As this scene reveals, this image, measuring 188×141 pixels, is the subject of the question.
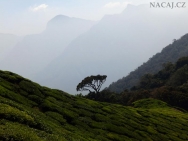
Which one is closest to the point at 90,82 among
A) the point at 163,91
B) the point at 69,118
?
the point at 163,91

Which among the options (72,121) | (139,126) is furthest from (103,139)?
(139,126)

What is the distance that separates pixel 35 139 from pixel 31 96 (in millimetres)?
17301

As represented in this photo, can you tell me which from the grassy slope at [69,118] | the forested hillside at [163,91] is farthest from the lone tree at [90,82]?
the grassy slope at [69,118]

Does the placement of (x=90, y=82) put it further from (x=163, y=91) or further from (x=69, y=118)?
(x=69, y=118)

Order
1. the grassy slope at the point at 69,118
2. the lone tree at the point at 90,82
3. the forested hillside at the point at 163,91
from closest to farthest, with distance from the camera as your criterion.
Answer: the grassy slope at the point at 69,118 → the lone tree at the point at 90,82 → the forested hillside at the point at 163,91

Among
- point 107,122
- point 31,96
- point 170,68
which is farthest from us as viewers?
point 170,68

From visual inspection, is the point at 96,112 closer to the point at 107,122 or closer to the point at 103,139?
the point at 107,122

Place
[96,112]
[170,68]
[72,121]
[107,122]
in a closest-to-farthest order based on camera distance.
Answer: [72,121] → [107,122] → [96,112] → [170,68]

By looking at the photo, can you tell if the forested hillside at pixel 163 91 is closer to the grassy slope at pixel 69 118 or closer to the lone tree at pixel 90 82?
the lone tree at pixel 90 82

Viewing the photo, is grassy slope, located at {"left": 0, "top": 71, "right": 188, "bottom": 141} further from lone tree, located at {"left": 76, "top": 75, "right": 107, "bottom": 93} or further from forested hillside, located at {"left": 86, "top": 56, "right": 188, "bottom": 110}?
forested hillside, located at {"left": 86, "top": 56, "right": 188, "bottom": 110}

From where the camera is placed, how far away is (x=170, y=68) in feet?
581

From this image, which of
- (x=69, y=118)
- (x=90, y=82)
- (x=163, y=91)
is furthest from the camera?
(x=163, y=91)

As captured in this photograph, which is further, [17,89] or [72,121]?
[17,89]

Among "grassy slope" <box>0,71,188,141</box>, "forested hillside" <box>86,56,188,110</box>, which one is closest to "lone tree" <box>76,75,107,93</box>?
"forested hillside" <box>86,56,188,110</box>
